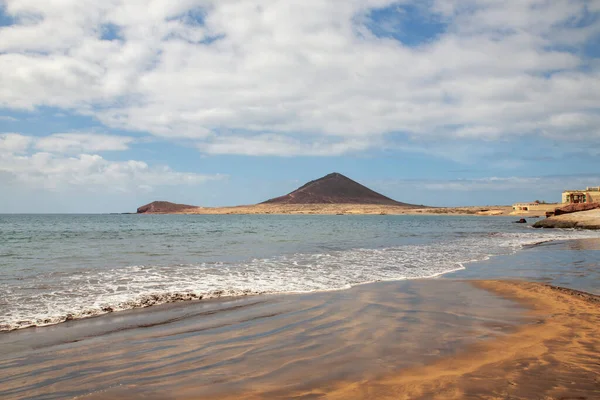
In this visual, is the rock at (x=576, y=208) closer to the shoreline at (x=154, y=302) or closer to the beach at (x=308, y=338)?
the beach at (x=308, y=338)

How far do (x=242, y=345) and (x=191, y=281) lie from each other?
5824mm

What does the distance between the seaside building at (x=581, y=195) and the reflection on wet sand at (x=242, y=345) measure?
84660 millimetres

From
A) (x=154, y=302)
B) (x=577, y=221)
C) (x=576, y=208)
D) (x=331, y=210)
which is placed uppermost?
(x=331, y=210)

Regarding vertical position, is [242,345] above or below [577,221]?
below

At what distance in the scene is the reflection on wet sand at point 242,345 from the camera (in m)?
4.07

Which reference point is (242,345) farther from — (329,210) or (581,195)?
(329,210)

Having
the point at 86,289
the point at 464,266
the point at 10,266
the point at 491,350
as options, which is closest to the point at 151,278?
the point at 86,289

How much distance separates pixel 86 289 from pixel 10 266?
579cm

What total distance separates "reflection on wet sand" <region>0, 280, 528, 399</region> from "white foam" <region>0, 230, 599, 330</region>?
2.78 ft

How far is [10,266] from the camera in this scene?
1305 cm

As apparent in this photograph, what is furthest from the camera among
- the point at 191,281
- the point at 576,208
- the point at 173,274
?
the point at 576,208

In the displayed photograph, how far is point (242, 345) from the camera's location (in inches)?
209

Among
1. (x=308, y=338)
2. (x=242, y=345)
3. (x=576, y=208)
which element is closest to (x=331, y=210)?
(x=576, y=208)

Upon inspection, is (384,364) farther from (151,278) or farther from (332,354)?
(151,278)
